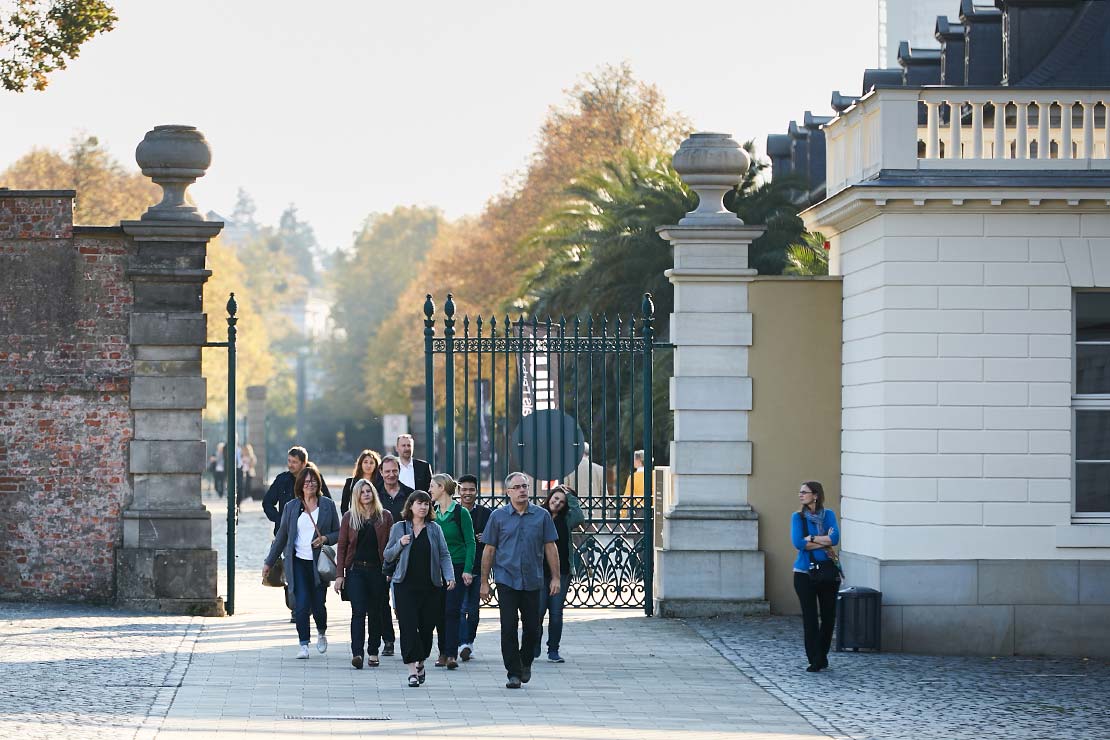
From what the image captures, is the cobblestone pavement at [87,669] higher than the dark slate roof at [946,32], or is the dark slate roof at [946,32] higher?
the dark slate roof at [946,32]

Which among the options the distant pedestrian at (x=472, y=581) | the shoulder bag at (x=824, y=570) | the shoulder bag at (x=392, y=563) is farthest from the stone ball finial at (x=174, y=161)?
the shoulder bag at (x=824, y=570)

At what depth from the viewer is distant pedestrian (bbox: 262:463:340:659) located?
15.6 m

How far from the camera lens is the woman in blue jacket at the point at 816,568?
15.0m

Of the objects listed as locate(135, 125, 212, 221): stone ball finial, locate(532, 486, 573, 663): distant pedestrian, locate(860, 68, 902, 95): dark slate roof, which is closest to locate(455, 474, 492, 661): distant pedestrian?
locate(532, 486, 573, 663): distant pedestrian

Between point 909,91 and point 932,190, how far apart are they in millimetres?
874

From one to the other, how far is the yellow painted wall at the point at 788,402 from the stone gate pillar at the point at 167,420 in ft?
16.9

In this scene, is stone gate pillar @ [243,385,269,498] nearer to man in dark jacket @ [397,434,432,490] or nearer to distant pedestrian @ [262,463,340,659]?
man in dark jacket @ [397,434,432,490]

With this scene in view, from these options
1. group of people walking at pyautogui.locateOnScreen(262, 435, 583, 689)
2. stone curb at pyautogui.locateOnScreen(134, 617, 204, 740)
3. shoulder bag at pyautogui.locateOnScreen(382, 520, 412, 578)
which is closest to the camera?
stone curb at pyautogui.locateOnScreen(134, 617, 204, 740)

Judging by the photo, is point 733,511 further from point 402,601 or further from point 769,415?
point 402,601

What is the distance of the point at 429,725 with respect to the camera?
39.9 feet

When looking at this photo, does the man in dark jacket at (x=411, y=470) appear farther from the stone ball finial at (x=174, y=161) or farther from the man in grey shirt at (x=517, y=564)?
the stone ball finial at (x=174, y=161)

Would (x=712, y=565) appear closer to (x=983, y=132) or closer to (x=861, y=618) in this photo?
(x=861, y=618)

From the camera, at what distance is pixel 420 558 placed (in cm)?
1434

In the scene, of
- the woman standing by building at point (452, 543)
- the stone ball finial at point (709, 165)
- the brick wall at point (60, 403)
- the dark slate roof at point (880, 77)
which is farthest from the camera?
the dark slate roof at point (880, 77)
